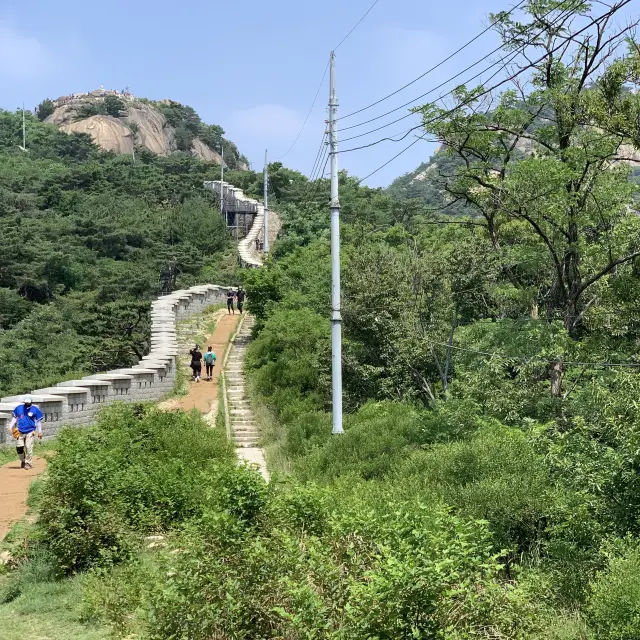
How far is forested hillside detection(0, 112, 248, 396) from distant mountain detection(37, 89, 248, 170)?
22736 mm

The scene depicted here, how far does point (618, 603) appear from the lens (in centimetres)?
562

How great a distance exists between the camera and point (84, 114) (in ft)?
312

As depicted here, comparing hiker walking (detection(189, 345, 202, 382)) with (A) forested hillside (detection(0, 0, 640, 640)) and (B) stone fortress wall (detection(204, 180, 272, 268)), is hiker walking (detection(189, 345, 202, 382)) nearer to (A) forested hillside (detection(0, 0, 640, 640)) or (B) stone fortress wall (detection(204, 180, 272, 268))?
(A) forested hillside (detection(0, 0, 640, 640))

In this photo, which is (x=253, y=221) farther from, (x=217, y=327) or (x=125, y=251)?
(x=217, y=327)

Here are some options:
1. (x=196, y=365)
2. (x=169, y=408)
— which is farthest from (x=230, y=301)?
(x=169, y=408)

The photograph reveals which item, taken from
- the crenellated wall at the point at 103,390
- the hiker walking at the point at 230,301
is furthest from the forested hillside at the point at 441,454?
the hiker walking at the point at 230,301

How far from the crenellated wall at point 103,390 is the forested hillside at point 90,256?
293 inches

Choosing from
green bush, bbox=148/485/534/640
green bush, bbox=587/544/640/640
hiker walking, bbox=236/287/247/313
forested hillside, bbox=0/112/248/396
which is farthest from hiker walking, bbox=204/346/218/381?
green bush, bbox=587/544/640/640

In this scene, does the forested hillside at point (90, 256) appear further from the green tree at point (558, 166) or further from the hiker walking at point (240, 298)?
the green tree at point (558, 166)

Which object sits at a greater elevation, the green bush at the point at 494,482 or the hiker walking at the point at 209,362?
the hiker walking at the point at 209,362

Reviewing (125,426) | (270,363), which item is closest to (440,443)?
(125,426)

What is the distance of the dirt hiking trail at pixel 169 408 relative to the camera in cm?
1141

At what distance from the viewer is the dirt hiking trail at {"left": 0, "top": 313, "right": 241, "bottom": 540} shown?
11.4 m

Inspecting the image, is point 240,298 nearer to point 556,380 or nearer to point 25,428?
point 25,428
